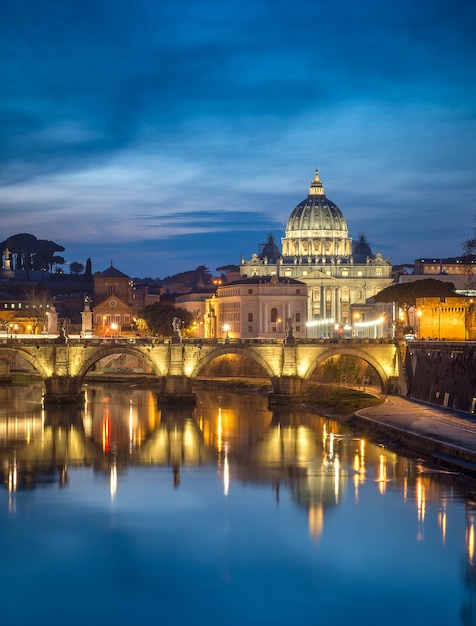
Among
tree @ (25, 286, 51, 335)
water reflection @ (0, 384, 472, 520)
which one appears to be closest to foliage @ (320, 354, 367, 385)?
water reflection @ (0, 384, 472, 520)

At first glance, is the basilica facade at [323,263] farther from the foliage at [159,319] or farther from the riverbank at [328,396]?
the riverbank at [328,396]

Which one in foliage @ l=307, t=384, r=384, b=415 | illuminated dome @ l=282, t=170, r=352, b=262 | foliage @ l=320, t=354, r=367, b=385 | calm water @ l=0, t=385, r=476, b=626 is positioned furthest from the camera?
illuminated dome @ l=282, t=170, r=352, b=262

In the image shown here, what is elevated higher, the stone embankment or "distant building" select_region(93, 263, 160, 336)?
"distant building" select_region(93, 263, 160, 336)

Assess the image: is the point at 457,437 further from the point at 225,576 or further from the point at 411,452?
the point at 225,576

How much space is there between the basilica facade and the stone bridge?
72.2 meters

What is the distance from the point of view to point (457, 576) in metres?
30.8

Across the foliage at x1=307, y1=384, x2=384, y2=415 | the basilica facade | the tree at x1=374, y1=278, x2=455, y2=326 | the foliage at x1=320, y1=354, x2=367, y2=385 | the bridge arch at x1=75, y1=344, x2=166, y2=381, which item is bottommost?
Result: the foliage at x1=307, y1=384, x2=384, y2=415

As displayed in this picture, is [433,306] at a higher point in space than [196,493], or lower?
higher

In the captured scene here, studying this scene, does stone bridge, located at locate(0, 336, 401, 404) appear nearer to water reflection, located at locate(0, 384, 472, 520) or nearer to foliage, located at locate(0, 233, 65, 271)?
water reflection, located at locate(0, 384, 472, 520)

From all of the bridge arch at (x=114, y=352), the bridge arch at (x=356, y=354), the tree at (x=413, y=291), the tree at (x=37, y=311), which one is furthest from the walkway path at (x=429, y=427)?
the tree at (x=37, y=311)

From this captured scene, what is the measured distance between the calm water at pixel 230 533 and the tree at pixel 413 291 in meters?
37.3

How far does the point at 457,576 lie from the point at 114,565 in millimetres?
8892

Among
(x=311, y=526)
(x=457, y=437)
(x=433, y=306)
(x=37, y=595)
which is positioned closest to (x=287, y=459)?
(x=457, y=437)

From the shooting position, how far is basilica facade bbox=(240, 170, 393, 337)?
164 metres
